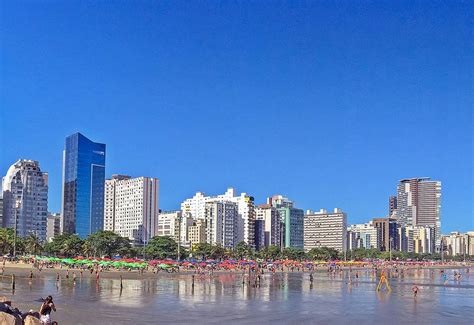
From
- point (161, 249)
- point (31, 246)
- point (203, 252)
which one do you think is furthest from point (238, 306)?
point (203, 252)

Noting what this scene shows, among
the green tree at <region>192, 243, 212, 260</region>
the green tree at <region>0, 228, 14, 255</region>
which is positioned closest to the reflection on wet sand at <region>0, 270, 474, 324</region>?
the green tree at <region>0, 228, 14, 255</region>

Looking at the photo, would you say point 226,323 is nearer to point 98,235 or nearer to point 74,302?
point 74,302

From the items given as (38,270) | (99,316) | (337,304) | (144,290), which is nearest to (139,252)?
(38,270)

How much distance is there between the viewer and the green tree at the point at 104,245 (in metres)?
143

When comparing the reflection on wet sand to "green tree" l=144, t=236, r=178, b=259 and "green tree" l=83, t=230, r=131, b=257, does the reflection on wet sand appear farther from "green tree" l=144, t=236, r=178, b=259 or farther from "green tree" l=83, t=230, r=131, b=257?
"green tree" l=144, t=236, r=178, b=259

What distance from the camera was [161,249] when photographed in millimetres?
156125

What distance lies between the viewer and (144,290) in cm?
6119

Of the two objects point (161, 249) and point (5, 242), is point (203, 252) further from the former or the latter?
point (5, 242)

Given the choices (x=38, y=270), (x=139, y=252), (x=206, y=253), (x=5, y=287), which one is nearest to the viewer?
(x=5, y=287)

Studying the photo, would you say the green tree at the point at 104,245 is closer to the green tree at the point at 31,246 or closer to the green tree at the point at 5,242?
the green tree at the point at 31,246

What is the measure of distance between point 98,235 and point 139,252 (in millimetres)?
20433

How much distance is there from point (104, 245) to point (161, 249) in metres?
17.4

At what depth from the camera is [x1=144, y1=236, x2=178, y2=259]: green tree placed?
155625 millimetres

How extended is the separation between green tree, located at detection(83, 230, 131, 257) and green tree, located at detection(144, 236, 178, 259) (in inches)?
344
